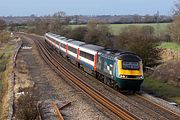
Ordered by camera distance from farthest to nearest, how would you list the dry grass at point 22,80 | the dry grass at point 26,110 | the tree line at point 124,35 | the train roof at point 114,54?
the tree line at point 124,35
the dry grass at point 22,80
the train roof at point 114,54
the dry grass at point 26,110

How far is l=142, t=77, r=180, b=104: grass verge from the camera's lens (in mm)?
24719

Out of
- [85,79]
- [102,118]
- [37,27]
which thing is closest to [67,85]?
[85,79]

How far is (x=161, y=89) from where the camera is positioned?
27984mm

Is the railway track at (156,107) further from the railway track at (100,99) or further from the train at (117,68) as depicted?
the railway track at (100,99)

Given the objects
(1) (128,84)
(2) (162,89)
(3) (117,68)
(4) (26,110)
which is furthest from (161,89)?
(4) (26,110)

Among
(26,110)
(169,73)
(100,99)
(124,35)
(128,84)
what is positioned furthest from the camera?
(124,35)

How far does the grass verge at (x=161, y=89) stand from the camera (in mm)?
24719

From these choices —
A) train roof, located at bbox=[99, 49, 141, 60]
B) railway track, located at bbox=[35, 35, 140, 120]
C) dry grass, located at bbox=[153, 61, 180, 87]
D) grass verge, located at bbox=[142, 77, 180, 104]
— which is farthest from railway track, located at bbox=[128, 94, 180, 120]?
dry grass, located at bbox=[153, 61, 180, 87]

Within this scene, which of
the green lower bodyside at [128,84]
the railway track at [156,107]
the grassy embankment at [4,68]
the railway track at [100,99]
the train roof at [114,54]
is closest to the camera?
the railway track at [100,99]

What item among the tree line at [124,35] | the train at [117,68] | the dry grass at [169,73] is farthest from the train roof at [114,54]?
the tree line at [124,35]

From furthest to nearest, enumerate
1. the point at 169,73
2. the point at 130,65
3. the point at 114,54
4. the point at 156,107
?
the point at 169,73, the point at 114,54, the point at 130,65, the point at 156,107

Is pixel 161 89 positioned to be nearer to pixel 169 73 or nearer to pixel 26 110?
pixel 169 73

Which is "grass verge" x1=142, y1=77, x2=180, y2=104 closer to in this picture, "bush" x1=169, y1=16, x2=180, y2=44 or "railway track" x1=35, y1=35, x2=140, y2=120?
"railway track" x1=35, y1=35, x2=140, y2=120

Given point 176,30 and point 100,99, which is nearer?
point 100,99
